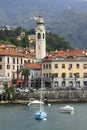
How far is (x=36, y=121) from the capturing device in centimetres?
8081

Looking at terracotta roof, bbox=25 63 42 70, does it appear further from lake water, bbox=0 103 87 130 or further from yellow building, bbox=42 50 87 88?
lake water, bbox=0 103 87 130

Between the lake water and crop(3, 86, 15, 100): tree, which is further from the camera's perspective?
crop(3, 86, 15, 100): tree

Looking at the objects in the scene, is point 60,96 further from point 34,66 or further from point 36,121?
point 36,121

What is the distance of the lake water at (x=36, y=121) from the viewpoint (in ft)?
239

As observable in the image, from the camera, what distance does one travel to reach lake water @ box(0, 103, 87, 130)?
7294 centimetres

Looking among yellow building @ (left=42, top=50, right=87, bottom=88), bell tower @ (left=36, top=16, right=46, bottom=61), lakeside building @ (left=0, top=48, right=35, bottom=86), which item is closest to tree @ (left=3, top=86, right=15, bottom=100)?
lakeside building @ (left=0, top=48, right=35, bottom=86)

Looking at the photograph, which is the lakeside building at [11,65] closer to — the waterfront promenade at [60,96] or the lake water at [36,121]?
the waterfront promenade at [60,96]

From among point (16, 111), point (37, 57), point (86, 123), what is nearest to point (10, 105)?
point (16, 111)

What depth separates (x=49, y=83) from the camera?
13462cm

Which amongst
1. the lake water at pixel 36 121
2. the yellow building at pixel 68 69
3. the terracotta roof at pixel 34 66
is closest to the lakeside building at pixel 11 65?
the terracotta roof at pixel 34 66

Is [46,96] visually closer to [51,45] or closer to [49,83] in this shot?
[49,83]

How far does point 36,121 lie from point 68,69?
53.5 m

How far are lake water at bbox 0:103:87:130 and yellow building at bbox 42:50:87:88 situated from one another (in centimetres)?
3143

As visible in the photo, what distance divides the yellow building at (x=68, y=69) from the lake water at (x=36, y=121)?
31432 mm
